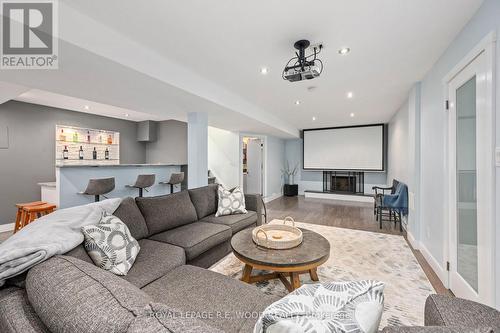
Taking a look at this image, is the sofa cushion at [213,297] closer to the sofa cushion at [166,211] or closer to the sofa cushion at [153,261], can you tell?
the sofa cushion at [153,261]

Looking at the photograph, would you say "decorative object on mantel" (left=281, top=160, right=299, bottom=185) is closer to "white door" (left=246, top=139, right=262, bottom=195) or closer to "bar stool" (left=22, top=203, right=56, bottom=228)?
"white door" (left=246, top=139, right=262, bottom=195)

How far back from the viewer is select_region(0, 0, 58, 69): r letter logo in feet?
5.05

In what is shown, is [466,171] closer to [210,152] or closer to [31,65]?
[31,65]

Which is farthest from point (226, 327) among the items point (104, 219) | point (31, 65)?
point (31, 65)

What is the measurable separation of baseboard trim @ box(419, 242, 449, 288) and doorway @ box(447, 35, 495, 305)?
3.4 inches

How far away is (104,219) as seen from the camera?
5.82 ft

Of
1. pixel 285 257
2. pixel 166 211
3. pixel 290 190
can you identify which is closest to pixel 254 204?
pixel 166 211

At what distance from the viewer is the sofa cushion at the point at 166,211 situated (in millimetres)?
2346

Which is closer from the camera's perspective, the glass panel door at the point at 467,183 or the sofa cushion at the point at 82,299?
the sofa cushion at the point at 82,299

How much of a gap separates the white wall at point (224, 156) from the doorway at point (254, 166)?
0.66 meters

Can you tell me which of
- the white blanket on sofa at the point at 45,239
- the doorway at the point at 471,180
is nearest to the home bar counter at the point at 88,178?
the white blanket on sofa at the point at 45,239

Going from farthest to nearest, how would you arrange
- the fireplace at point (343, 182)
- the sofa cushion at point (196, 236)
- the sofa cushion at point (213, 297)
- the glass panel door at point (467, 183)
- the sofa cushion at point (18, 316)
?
the fireplace at point (343, 182) → the sofa cushion at point (196, 236) → the glass panel door at point (467, 183) → the sofa cushion at point (213, 297) → the sofa cushion at point (18, 316)

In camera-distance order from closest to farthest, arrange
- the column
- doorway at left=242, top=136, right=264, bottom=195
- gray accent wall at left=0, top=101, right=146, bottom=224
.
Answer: the column, gray accent wall at left=0, top=101, right=146, bottom=224, doorway at left=242, top=136, right=264, bottom=195

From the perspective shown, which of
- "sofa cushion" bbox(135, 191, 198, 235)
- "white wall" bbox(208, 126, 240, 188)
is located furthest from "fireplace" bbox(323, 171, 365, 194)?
"sofa cushion" bbox(135, 191, 198, 235)
